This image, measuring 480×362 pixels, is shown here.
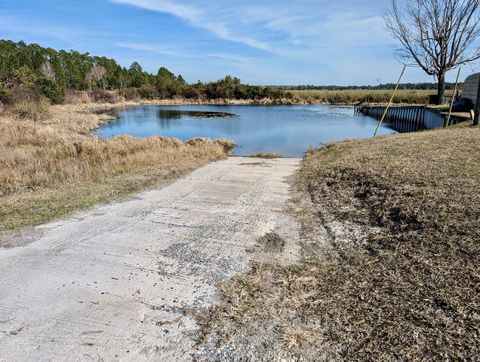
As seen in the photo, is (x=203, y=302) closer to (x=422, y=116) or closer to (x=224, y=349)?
(x=224, y=349)

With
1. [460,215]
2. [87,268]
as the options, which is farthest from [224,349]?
[460,215]

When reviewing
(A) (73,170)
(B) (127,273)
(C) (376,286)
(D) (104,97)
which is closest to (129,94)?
(D) (104,97)

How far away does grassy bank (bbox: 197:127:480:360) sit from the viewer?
9.39 ft

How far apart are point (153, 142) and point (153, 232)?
10.2 metres

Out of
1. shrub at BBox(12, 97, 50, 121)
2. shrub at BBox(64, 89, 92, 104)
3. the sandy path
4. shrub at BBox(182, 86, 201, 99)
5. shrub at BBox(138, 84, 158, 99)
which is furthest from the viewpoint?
Result: shrub at BBox(138, 84, 158, 99)

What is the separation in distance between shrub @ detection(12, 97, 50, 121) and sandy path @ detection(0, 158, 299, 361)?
25.4 m

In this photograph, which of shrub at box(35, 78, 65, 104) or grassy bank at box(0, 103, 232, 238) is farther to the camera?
shrub at box(35, 78, 65, 104)

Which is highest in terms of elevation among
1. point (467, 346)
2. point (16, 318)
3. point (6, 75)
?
point (6, 75)

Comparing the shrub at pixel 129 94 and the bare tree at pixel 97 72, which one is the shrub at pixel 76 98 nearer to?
the shrub at pixel 129 94

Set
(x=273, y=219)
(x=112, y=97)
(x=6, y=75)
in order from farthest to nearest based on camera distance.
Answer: (x=112, y=97) < (x=6, y=75) < (x=273, y=219)

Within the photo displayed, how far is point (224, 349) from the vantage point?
2889 mm

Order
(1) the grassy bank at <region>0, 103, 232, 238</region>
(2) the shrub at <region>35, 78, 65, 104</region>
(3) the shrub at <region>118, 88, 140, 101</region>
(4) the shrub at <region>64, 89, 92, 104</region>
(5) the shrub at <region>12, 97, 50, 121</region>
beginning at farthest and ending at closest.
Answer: (3) the shrub at <region>118, 88, 140, 101</region> < (4) the shrub at <region>64, 89, 92, 104</region> < (2) the shrub at <region>35, 78, 65, 104</region> < (5) the shrub at <region>12, 97, 50, 121</region> < (1) the grassy bank at <region>0, 103, 232, 238</region>

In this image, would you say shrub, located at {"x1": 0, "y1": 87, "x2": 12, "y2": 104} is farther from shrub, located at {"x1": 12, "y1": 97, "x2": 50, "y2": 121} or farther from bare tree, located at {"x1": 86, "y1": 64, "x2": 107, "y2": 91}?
bare tree, located at {"x1": 86, "y1": 64, "x2": 107, "y2": 91}

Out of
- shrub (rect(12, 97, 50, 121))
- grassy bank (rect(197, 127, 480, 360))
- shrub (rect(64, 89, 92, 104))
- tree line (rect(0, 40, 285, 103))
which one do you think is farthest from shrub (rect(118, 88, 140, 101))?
grassy bank (rect(197, 127, 480, 360))
